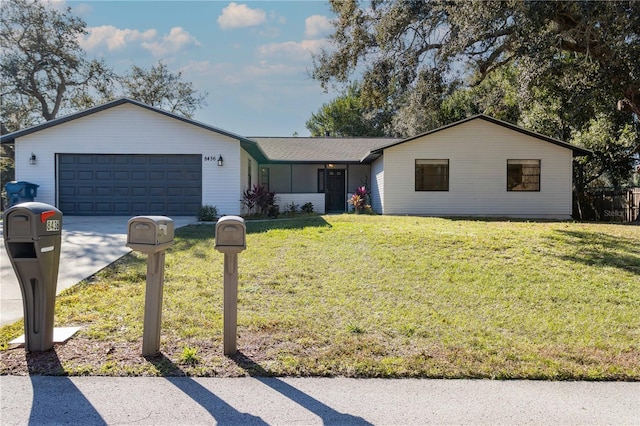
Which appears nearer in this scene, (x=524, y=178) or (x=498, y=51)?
(x=498, y=51)

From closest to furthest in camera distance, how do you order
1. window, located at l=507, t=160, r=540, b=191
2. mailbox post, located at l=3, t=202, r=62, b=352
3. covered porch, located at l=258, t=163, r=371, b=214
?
mailbox post, located at l=3, t=202, r=62, b=352
window, located at l=507, t=160, r=540, b=191
covered porch, located at l=258, t=163, r=371, b=214

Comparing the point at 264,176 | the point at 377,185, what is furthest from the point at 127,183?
the point at 377,185

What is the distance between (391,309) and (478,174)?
12837mm

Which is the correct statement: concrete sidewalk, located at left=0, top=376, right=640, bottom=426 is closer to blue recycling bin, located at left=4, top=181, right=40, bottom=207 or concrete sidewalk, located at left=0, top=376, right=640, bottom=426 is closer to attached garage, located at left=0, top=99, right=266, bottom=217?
attached garage, located at left=0, top=99, right=266, bottom=217

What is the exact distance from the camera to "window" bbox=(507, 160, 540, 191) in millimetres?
16469

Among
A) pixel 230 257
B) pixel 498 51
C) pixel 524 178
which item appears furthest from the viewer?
pixel 524 178

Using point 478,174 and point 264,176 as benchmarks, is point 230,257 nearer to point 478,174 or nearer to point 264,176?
point 478,174

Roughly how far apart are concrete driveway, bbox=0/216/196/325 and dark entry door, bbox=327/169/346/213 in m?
9.87

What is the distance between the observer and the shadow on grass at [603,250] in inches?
A: 280

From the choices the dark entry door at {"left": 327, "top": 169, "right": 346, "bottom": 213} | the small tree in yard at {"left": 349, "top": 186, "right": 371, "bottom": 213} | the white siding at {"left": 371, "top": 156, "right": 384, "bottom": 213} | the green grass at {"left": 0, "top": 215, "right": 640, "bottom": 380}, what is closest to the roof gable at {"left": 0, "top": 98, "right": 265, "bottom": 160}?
the small tree in yard at {"left": 349, "top": 186, "right": 371, "bottom": 213}

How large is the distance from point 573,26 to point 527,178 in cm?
734

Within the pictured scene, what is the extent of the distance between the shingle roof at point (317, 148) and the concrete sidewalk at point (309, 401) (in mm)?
16089

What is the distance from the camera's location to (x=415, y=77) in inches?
530

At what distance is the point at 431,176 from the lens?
54.4 feet
